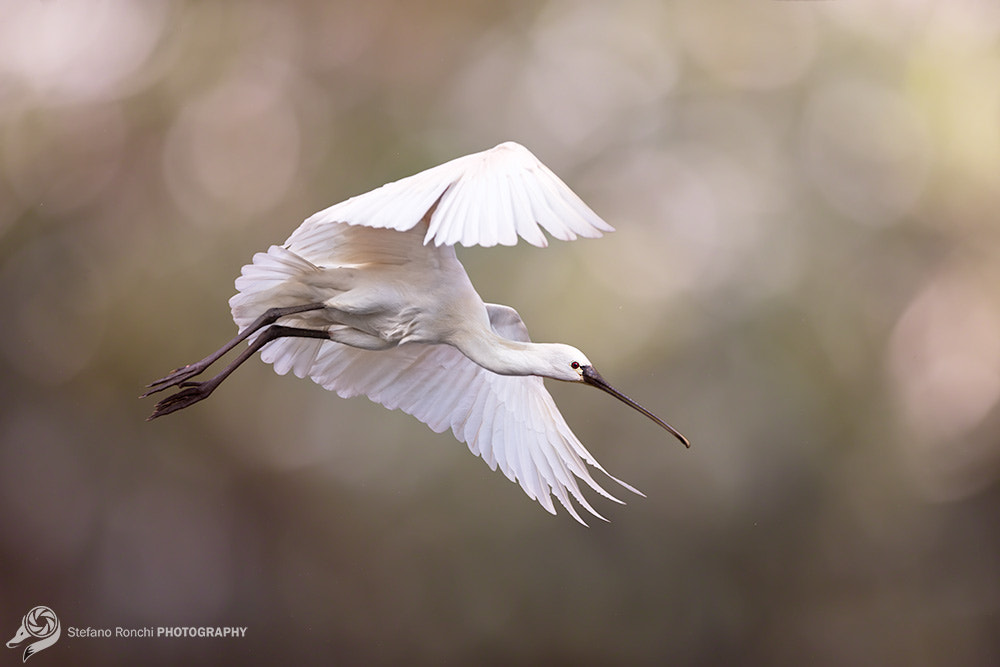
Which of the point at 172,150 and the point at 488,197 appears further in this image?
the point at 172,150

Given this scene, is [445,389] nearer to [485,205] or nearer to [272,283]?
[272,283]

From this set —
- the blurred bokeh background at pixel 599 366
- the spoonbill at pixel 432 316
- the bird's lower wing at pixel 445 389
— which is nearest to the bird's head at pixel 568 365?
the spoonbill at pixel 432 316

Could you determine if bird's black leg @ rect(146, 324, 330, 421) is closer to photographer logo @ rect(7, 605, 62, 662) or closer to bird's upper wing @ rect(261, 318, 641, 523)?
bird's upper wing @ rect(261, 318, 641, 523)

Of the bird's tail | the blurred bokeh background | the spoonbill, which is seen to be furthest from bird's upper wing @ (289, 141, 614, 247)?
the blurred bokeh background

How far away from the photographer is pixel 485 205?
163cm

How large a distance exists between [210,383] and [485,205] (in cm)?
74

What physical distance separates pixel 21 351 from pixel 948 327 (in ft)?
10.7

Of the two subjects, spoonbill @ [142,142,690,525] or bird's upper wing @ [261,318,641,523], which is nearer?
spoonbill @ [142,142,690,525]

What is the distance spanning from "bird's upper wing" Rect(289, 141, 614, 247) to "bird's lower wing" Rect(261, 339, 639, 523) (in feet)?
1.84

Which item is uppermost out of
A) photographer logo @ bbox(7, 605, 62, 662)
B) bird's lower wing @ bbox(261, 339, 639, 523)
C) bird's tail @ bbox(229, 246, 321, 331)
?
bird's tail @ bbox(229, 246, 321, 331)

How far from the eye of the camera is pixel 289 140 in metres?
3.38

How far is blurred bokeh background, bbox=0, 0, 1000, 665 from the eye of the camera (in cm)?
329

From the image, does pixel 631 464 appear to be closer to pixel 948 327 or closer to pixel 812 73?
pixel 948 327

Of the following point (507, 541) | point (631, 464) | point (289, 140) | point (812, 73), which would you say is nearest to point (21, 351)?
point (289, 140)
